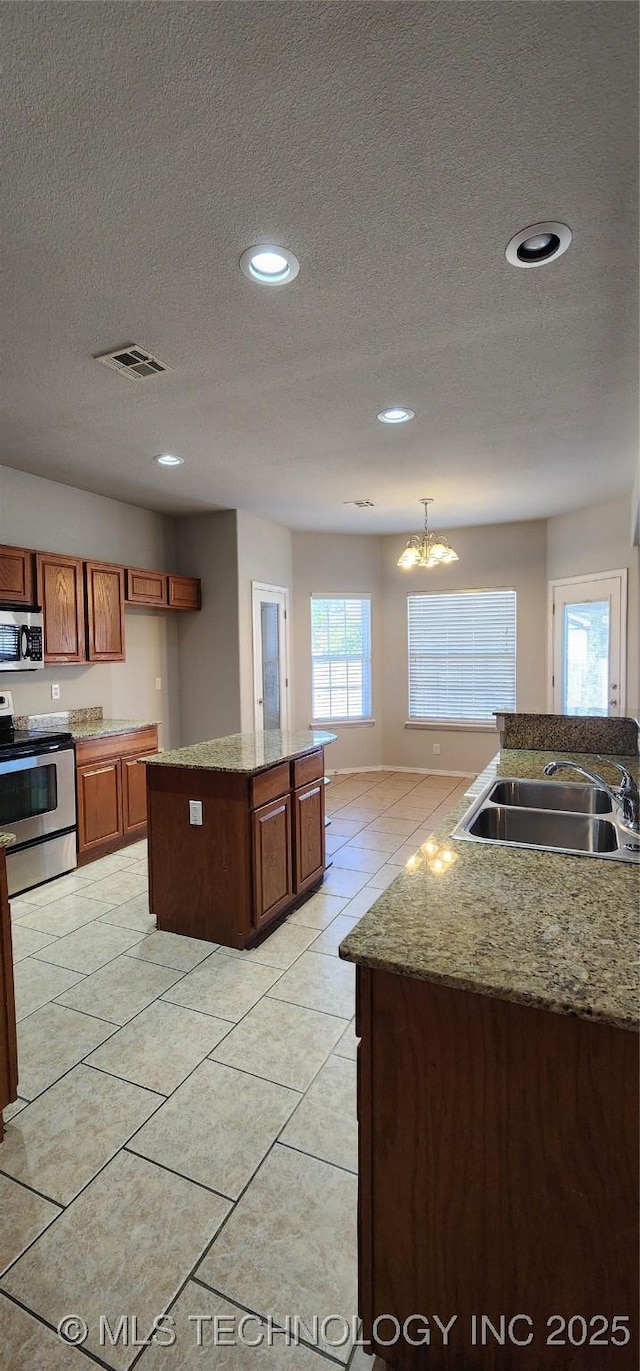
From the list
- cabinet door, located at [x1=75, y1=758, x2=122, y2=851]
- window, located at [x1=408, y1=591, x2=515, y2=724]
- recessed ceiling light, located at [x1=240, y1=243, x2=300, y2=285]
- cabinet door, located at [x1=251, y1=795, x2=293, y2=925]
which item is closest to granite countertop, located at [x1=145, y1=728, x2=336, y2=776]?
cabinet door, located at [x1=251, y1=795, x2=293, y2=925]

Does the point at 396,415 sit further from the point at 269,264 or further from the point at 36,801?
the point at 36,801

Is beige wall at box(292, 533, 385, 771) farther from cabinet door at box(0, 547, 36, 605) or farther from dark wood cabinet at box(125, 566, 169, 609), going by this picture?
cabinet door at box(0, 547, 36, 605)

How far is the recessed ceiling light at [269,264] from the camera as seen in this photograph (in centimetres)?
179

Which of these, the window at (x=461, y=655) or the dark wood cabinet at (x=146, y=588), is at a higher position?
A: the dark wood cabinet at (x=146, y=588)

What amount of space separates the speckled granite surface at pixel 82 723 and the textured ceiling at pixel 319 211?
1.89 m

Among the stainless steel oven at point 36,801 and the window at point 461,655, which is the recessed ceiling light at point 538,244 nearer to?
the stainless steel oven at point 36,801

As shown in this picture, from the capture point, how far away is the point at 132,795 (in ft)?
14.2

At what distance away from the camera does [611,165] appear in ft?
4.88

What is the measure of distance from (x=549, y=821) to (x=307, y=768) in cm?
160

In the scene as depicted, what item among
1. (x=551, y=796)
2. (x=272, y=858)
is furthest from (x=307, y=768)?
(x=551, y=796)

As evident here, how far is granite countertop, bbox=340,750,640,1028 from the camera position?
94 cm

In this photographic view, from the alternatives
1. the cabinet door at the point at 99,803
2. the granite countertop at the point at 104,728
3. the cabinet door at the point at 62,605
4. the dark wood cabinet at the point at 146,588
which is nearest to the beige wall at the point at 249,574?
the dark wood cabinet at the point at 146,588

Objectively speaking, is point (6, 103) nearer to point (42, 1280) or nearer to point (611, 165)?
point (611, 165)

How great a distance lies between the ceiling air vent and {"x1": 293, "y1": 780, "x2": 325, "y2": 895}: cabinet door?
220 centimetres
